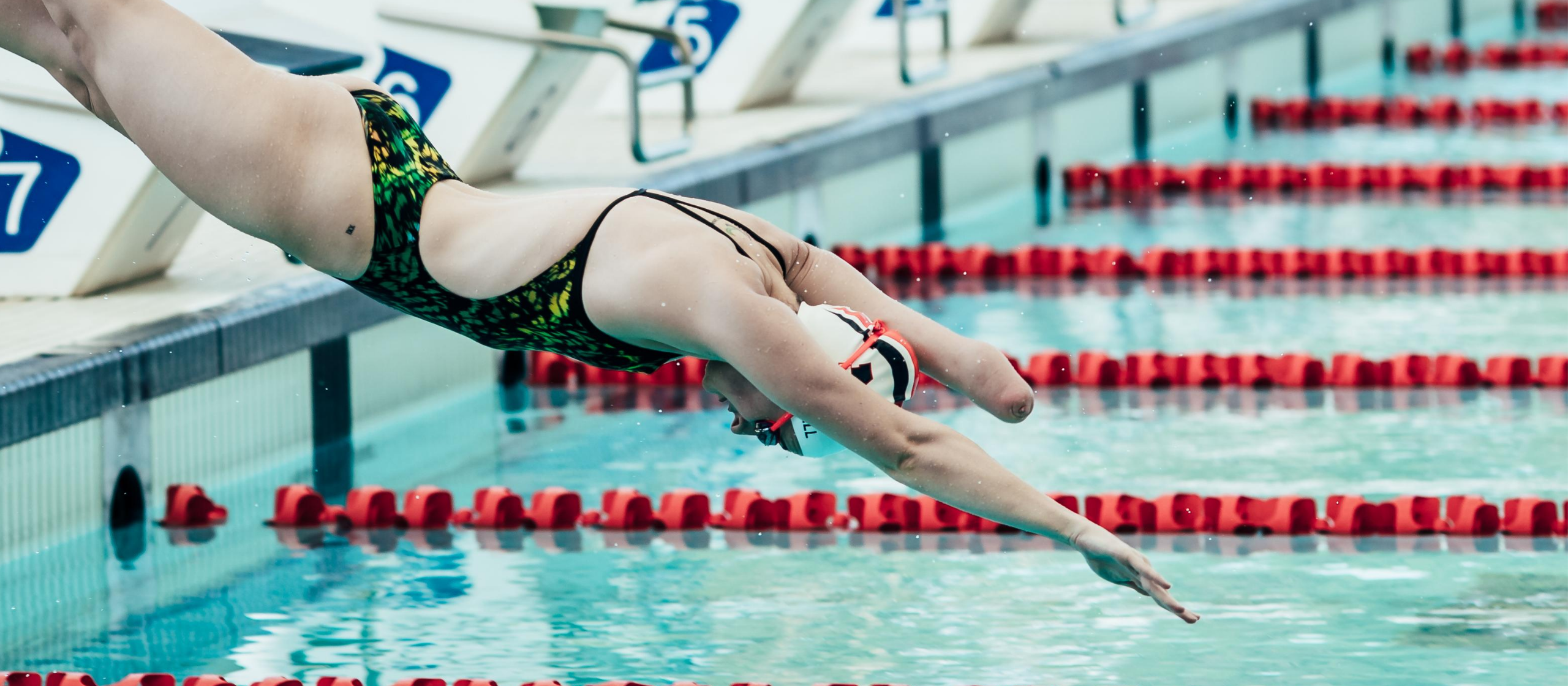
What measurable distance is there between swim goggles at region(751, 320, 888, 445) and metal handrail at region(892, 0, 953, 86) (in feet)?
18.0

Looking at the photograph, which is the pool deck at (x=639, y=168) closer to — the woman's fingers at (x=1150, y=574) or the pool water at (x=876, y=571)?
the pool water at (x=876, y=571)

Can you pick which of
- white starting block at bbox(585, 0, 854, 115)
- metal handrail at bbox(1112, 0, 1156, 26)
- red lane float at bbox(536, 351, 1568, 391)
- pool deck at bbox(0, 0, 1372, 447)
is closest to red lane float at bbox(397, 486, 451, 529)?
pool deck at bbox(0, 0, 1372, 447)

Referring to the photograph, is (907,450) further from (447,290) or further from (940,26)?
(940,26)

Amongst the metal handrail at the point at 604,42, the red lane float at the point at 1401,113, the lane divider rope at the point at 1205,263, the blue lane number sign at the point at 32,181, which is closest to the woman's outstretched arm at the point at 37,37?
the blue lane number sign at the point at 32,181

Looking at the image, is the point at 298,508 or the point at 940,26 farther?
the point at 940,26

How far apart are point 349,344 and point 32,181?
764 millimetres

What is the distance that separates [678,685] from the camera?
346 cm

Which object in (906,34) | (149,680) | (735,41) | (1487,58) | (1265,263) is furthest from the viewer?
(1487,58)

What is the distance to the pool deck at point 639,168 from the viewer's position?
4.49 meters

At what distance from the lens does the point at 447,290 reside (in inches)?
110

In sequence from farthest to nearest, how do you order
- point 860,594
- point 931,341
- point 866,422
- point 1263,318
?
point 1263,318, point 860,594, point 931,341, point 866,422

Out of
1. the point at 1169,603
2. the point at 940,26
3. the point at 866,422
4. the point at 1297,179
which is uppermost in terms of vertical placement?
the point at 940,26

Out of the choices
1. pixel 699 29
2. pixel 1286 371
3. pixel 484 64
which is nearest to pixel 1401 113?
pixel 699 29

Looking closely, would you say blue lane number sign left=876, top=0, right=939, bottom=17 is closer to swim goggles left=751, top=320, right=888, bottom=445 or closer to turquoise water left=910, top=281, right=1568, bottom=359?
turquoise water left=910, top=281, right=1568, bottom=359
